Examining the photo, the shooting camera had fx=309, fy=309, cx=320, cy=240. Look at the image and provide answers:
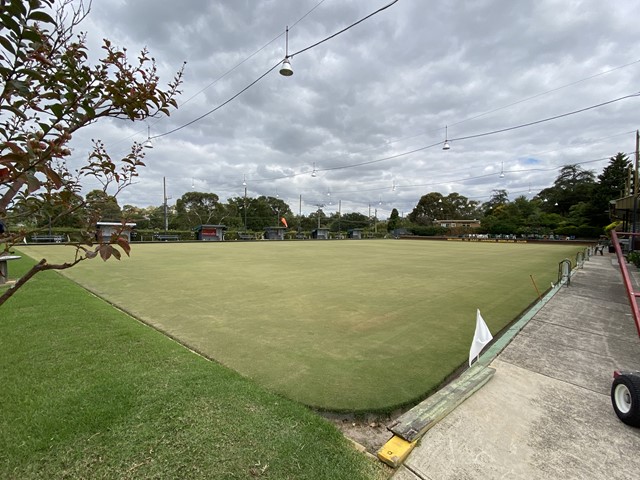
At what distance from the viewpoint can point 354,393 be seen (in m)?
2.79

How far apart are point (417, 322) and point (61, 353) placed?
462 cm

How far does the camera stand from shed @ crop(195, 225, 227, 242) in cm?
3347

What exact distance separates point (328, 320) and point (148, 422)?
313 cm

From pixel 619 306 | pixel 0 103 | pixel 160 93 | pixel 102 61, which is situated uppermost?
pixel 102 61

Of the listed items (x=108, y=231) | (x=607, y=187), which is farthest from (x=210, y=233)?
(x=607, y=187)

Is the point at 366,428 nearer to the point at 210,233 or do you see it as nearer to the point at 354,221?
the point at 210,233

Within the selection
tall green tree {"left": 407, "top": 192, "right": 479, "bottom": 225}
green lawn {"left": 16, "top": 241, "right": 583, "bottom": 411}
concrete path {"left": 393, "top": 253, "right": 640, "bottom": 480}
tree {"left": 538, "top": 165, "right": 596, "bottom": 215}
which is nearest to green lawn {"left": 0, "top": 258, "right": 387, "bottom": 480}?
green lawn {"left": 16, "top": 241, "right": 583, "bottom": 411}

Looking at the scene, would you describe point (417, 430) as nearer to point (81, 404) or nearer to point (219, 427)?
point (219, 427)

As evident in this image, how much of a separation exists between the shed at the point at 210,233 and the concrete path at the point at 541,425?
108 ft

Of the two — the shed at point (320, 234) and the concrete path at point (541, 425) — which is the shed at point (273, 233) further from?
the concrete path at point (541, 425)

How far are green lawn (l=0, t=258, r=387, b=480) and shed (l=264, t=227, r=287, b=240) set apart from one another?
1461 inches

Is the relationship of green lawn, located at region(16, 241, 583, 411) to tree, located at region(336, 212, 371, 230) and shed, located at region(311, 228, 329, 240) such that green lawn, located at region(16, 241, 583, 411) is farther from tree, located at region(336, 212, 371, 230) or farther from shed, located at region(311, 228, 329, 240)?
tree, located at region(336, 212, 371, 230)

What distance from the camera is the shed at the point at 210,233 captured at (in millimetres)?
33469

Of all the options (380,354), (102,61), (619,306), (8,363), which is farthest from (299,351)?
(619,306)
